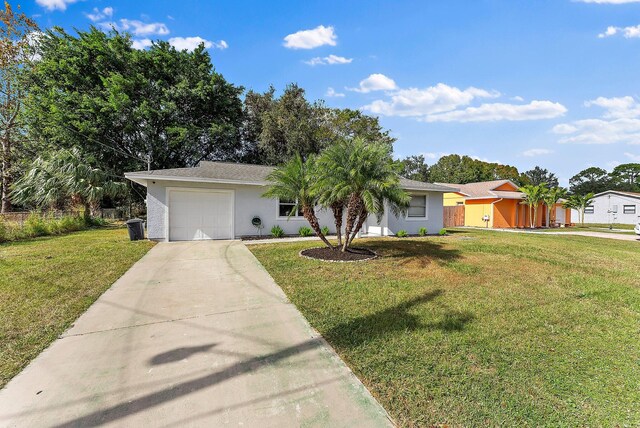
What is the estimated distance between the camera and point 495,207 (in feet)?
71.2

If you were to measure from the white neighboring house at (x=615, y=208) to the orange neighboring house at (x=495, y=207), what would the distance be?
10.0 m

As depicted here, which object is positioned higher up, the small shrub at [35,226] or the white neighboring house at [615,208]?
the white neighboring house at [615,208]

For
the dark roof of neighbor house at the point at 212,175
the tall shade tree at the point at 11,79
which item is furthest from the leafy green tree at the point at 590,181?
the tall shade tree at the point at 11,79

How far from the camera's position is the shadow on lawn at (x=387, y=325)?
3302 mm

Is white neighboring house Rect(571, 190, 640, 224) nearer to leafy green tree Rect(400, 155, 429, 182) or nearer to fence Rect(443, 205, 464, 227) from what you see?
fence Rect(443, 205, 464, 227)

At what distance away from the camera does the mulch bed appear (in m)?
7.41

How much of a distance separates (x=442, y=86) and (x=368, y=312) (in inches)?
645

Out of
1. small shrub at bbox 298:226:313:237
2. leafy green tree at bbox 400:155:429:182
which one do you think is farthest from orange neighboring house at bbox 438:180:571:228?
leafy green tree at bbox 400:155:429:182

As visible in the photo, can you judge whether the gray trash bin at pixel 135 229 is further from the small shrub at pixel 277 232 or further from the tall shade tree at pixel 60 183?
the tall shade tree at pixel 60 183

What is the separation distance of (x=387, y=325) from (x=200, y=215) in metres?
9.33

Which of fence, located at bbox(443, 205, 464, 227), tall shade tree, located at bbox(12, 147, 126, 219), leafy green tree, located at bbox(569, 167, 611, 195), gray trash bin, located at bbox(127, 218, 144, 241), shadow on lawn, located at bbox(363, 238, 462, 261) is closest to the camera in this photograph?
shadow on lawn, located at bbox(363, 238, 462, 261)

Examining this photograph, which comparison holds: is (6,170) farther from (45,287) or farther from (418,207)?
(418,207)

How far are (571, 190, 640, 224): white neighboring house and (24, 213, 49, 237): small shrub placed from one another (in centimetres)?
4522

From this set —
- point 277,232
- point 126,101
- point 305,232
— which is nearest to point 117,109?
point 126,101
